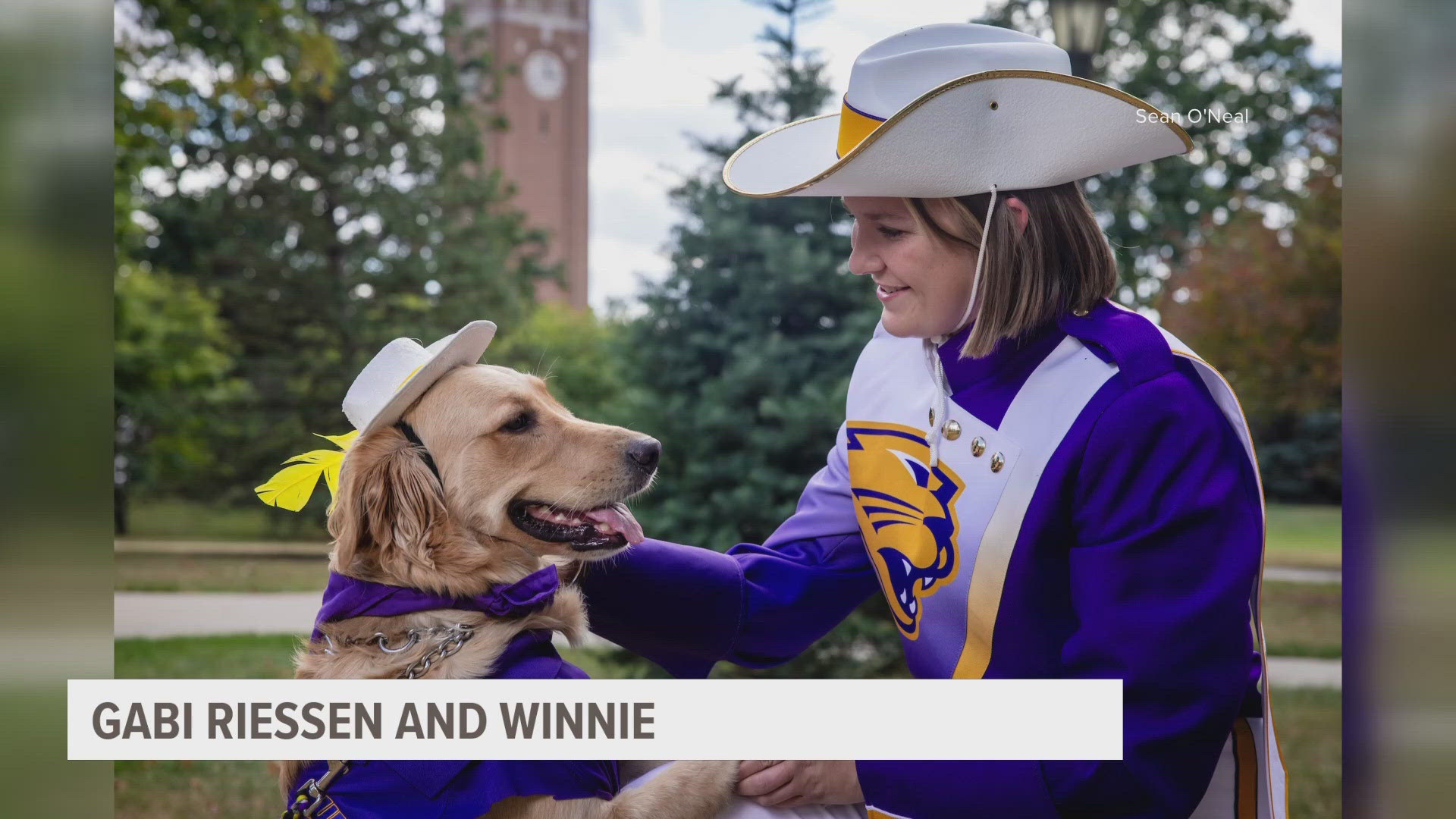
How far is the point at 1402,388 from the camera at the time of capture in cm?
203

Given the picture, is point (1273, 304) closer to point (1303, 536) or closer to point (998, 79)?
point (1303, 536)

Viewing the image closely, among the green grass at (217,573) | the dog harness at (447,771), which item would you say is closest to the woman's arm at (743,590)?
the dog harness at (447,771)

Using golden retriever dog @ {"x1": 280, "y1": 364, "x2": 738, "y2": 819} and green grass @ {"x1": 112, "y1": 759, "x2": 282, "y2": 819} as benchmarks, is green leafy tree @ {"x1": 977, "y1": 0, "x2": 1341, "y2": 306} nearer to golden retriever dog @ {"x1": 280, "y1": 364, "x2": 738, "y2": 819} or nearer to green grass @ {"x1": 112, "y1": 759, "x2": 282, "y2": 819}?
golden retriever dog @ {"x1": 280, "y1": 364, "x2": 738, "y2": 819}

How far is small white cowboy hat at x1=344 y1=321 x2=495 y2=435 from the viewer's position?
1739 millimetres

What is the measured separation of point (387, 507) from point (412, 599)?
0.53 feet

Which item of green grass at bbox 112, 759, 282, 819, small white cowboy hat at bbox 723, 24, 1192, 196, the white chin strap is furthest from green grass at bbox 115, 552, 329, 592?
small white cowboy hat at bbox 723, 24, 1192, 196

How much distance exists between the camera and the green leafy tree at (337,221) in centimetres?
670

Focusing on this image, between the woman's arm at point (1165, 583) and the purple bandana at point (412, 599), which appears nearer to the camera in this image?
the woman's arm at point (1165, 583)

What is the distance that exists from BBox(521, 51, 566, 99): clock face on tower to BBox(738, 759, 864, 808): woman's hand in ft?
17.8

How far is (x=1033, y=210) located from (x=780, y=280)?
297 cm

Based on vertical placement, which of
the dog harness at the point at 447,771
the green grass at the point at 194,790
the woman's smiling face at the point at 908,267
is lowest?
the green grass at the point at 194,790

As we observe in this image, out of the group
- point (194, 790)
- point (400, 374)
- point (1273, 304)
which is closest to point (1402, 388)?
point (400, 374)

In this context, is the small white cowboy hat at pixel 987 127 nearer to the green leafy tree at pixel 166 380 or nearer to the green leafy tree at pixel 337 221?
the green leafy tree at pixel 337 221

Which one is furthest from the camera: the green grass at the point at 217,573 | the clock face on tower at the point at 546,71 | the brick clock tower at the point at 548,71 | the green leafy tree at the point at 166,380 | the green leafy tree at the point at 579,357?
the green leafy tree at the point at 166,380
